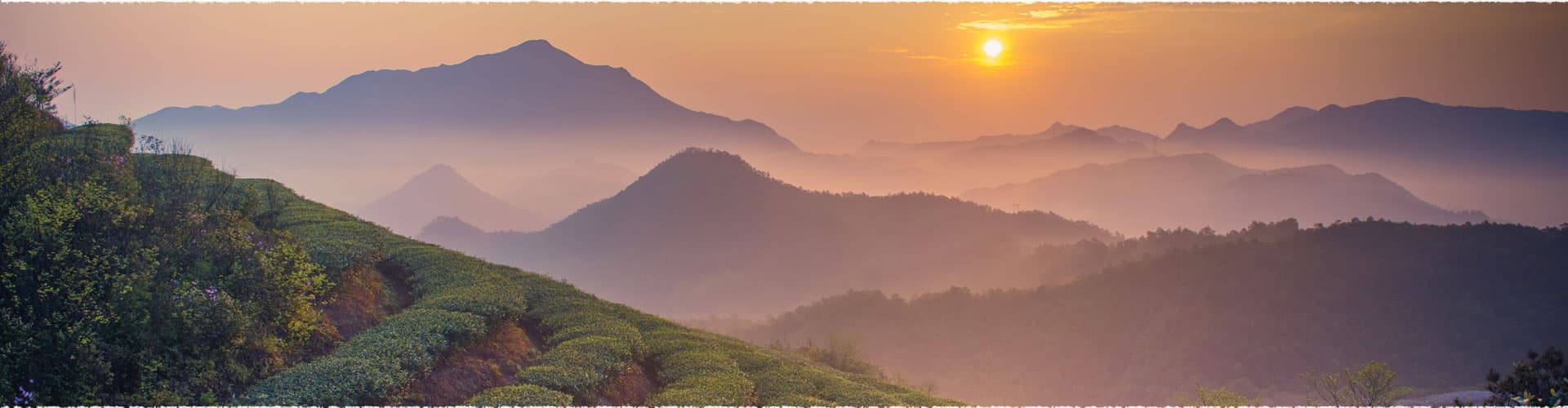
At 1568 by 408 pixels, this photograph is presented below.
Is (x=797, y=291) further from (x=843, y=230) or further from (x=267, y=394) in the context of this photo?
(x=267, y=394)

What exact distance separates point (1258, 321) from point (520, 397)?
9264 centimetres

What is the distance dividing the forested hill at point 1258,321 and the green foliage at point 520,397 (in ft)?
228

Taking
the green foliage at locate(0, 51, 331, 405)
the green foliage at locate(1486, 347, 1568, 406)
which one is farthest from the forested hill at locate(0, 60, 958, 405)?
the green foliage at locate(1486, 347, 1568, 406)

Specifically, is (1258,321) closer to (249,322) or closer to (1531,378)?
(1531,378)

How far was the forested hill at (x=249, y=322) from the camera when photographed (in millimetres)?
9383

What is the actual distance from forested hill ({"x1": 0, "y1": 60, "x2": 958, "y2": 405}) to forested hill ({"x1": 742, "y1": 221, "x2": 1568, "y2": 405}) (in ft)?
219

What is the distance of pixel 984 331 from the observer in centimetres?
9775

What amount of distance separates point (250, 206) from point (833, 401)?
12564mm

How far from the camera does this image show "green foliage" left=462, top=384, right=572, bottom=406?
10.2m

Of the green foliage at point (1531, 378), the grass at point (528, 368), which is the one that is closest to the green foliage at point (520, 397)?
the grass at point (528, 368)

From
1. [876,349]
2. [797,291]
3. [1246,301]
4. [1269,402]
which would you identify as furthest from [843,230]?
[1269,402]

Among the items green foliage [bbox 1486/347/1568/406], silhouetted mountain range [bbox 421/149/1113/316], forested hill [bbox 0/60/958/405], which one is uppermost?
silhouetted mountain range [bbox 421/149/1113/316]

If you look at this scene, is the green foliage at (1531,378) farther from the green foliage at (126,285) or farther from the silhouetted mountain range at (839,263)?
the silhouetted mountain range at (839,263)

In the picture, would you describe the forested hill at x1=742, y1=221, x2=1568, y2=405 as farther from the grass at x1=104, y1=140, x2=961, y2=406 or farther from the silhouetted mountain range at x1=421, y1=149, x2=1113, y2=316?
the grass at x1=104, y1=140, x2=961, y2=406
